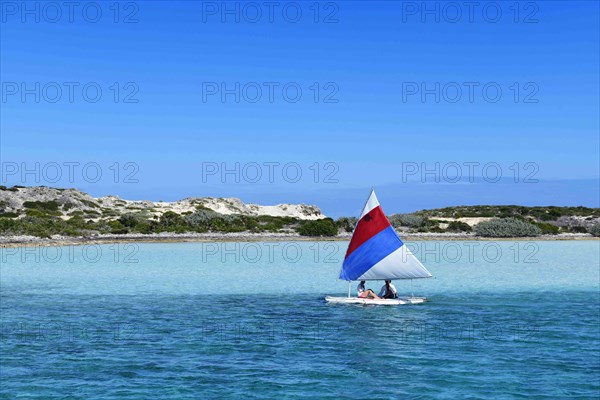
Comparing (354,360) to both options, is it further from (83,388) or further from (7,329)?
(7,329)

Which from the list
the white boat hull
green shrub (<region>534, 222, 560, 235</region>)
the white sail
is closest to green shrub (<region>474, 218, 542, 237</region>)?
green shrub (<region>534, 222, 560, 235</region>)

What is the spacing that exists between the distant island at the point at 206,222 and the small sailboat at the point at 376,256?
59.5 metres

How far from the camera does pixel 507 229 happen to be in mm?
109000

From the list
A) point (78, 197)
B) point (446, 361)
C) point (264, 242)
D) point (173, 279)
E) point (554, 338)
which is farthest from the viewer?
point (78, 197)

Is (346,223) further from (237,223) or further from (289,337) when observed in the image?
(289,337)

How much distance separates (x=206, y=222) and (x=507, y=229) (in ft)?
161

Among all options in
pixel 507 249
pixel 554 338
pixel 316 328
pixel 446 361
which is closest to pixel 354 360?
pixel 446 361

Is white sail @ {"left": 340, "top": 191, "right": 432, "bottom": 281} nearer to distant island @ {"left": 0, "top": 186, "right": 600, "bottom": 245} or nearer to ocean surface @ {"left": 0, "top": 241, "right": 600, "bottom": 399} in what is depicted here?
ocean surface @ {"left": 0, "top": 241, "right": 600, "bottom": 399}

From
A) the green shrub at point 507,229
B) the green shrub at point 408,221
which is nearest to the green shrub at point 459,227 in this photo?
the green shrub at point 507,229

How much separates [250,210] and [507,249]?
264 ft

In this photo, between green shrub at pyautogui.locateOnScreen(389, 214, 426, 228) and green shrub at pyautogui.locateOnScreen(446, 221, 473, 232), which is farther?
green shrub at pyautogui.locateOnScreen(389, 214, 426, 228)

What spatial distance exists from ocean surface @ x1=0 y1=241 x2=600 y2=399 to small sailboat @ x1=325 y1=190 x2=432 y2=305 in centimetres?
197

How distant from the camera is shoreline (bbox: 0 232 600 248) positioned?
87500 millimetres

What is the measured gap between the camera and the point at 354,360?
23344mm
